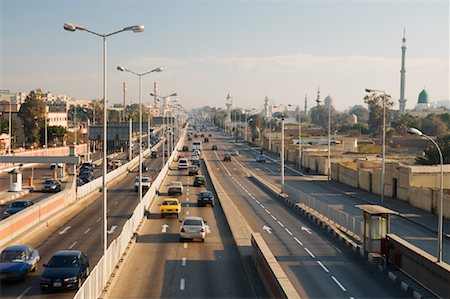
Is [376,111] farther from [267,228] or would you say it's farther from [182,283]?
[182,283]

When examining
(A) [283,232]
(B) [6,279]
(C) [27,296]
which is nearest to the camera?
(C) [27,296]

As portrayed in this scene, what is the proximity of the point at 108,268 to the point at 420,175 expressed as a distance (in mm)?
33080

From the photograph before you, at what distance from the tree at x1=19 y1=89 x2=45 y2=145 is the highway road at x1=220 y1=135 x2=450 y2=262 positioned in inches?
1499

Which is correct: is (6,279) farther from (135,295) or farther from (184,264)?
(184,264)

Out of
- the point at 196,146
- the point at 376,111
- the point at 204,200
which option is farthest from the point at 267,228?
the point at 376,111

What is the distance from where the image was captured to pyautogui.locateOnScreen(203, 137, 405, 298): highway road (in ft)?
68.1

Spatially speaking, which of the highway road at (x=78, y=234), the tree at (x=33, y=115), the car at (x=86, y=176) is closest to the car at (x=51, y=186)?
the highway road at (x=78, y=234)

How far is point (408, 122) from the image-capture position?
147 meters

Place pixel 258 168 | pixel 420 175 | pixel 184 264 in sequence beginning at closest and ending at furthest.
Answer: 1. pixel 184 264
2. pixel 420 175
3. pixel 258 168

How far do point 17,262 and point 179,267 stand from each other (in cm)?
634

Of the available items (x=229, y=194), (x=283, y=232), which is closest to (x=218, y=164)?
(x=229, y=194)

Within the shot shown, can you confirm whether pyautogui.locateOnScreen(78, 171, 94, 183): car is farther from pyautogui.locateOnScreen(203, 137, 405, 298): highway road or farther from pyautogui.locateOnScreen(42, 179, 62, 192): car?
pyautogui.locateOnScreen(203, 137, 405, 298): highway road

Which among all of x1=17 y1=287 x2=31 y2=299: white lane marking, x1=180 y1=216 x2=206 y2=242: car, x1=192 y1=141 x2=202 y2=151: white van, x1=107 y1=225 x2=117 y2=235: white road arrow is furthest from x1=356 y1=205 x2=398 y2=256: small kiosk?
x1=192 y1=141 x2=202 y2=151: white van

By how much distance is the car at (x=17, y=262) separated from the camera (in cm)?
2083
